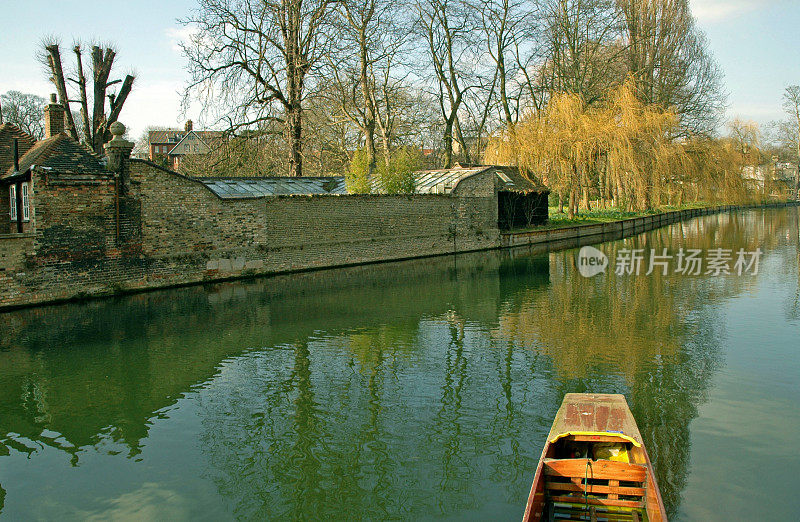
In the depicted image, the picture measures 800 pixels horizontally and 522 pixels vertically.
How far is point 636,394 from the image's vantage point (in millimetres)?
8352

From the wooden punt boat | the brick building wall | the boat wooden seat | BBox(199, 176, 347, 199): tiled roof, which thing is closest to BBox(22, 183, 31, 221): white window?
the brick building wall

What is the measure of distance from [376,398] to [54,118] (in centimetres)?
1746

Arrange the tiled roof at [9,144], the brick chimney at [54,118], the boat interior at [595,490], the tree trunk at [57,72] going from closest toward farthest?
1. the boat interior at [595,490]
2. the tiled roof at [9,144]
3. the brick chimney at [54,118]
4. the tree trunk at [57,72]

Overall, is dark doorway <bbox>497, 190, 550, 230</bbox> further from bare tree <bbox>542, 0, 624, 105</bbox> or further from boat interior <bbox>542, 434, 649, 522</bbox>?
boat interior <bbox>542, 434, 649, 522</bbox>

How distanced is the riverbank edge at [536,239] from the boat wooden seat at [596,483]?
43.8 feet

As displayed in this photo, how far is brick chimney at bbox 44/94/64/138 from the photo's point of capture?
20.5m

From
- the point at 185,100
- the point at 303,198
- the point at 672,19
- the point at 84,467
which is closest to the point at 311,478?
the point at 84,467

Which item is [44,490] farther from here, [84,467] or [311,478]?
[311,478]

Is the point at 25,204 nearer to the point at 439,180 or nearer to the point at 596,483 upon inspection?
the point at 439,180

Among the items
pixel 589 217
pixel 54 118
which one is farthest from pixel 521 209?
pixel 54 118

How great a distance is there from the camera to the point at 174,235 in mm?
17328

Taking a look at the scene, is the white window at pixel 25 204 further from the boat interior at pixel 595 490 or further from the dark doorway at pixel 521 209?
the dark doorway at pixel 521 209

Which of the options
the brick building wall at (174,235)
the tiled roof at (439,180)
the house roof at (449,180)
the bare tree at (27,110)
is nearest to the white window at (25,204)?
the brick building wall at (174,235)

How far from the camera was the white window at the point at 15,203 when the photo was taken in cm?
1614
